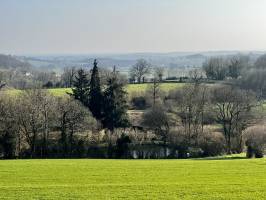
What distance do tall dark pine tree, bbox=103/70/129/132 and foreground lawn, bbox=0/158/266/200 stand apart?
41.2 meters

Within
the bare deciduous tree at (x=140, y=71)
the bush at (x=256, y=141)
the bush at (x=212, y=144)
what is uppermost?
the bare deciduous tree at (x=140, y=71)

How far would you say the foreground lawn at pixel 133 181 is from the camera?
24.3 m

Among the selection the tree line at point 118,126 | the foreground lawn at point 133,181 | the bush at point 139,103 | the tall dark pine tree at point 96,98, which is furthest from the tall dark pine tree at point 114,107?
the foreground lawn at point 133,181

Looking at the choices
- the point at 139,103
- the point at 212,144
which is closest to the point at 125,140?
the point at 212,144

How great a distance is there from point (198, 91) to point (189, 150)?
16.1m

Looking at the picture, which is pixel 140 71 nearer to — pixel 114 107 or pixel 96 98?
pixel 96 98

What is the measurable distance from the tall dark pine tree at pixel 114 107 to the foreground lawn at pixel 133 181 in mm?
41186

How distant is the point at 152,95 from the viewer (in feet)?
343

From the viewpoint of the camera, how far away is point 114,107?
262 ft

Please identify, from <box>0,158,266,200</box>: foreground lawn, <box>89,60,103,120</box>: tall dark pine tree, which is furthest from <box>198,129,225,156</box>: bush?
<box>0,158,266,200</box>: foreground lawn

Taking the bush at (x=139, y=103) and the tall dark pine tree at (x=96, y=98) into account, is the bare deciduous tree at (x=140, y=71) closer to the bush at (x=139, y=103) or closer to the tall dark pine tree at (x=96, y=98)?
the bush at (x=139, y=103)

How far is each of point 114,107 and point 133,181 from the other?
50.9 m

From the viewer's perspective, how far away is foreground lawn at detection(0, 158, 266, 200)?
79.7 feet

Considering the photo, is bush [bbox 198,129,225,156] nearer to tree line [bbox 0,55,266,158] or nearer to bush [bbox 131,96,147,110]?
tree line [bbox 0,55,266,158]
